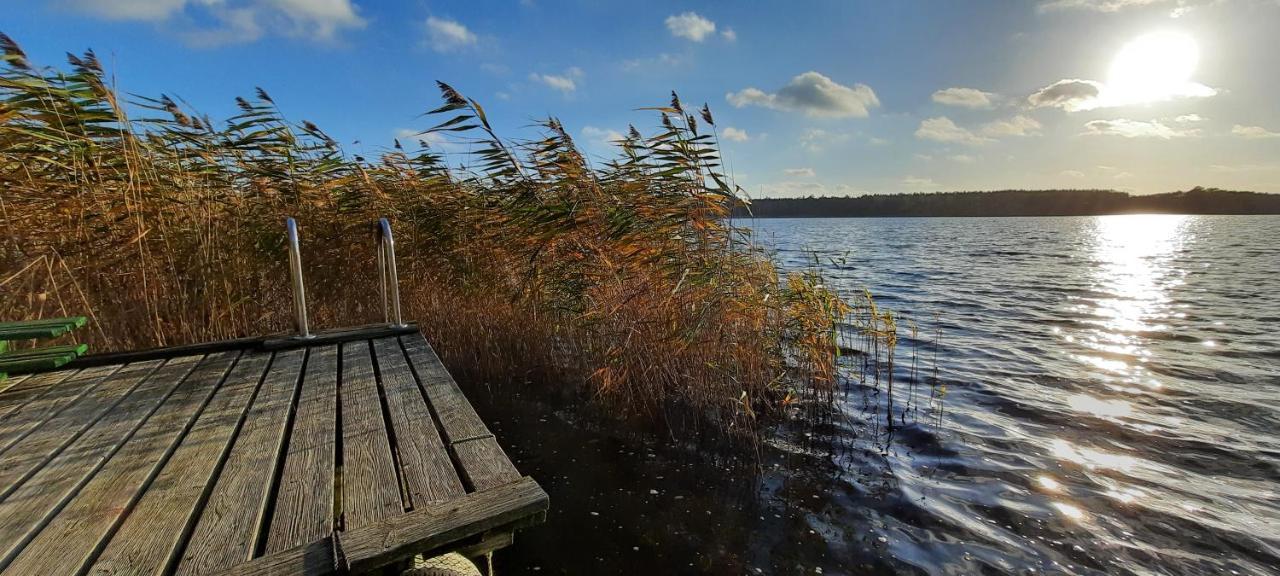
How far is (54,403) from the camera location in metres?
2.52

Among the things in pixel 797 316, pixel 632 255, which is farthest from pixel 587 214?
pixel 797 316

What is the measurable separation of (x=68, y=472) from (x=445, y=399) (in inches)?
50.3

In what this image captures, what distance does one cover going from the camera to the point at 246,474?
1834 mm

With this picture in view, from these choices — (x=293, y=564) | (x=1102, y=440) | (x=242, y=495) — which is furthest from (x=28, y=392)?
(x=1102, y=440)

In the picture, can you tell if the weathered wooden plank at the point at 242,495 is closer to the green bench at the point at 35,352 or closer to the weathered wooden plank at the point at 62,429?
the weathered wooden plank at the point at 62,429

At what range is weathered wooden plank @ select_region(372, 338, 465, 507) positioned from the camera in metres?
1.74

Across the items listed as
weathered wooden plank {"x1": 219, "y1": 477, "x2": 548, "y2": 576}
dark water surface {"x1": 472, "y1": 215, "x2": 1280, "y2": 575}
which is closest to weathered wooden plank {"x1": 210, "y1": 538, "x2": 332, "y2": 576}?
weathered wooden plank {"x1": 219, "y1": 477, "x2": 548, "y2": 576}

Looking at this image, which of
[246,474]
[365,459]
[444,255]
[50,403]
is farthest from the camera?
[444,255]

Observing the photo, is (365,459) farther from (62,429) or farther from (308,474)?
(62,429)

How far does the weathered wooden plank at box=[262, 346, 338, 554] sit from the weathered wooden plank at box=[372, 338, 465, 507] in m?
0.23

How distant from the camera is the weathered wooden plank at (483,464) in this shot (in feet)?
5.82

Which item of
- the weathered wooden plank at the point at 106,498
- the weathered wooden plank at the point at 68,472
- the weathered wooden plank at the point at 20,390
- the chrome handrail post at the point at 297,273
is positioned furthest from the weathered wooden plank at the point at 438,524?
the chrome handrail post at the point at 297,273

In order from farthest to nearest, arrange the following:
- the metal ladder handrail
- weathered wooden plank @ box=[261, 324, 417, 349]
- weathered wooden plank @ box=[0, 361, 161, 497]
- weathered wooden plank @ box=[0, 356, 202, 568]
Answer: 1. the metal ladder handrail
2. weathered wooden plank @ box=[261, 324, 417, 349]
3. weathered wooden plank @ box=[0, 361, 161, 497]
4. weathered wooden plank @ box=[0, 356, 202, 568]

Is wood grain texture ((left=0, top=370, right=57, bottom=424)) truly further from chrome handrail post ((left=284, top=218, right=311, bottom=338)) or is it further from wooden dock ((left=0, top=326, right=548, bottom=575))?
chrome handrail post ((left=284, top=218, right=311, bottom=338))
